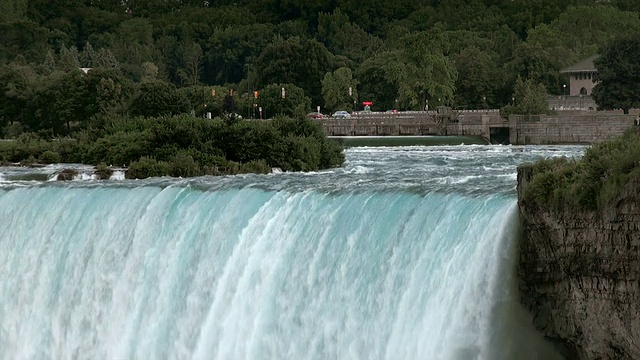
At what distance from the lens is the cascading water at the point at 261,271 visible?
26.1m

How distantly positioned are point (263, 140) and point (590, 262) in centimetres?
2846

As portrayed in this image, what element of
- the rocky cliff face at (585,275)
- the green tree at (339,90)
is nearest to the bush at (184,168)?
the rocky cliff face at (585,275)

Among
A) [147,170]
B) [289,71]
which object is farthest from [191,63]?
[147,170]

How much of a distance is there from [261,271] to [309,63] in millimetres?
95995

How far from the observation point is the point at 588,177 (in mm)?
24391

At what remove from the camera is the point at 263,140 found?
51.5 meters

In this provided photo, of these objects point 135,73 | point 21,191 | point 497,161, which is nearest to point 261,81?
point 135,73

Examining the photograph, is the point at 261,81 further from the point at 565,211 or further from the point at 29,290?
the point at 565,211

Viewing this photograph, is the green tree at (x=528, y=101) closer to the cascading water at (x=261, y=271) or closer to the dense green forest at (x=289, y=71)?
the dense green forest at (x=289, y=71)

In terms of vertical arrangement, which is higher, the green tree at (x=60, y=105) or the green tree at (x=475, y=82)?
the green tree at (x=60, y=105)

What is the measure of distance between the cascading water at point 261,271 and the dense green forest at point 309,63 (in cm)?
2093

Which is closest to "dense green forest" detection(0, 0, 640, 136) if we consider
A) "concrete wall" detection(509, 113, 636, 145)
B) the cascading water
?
"concrete wall" detection(509, 113, 636, 145)

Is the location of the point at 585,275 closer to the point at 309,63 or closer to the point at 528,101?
the point at 528,101

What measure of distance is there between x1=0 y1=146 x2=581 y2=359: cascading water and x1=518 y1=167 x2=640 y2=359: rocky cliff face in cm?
39
